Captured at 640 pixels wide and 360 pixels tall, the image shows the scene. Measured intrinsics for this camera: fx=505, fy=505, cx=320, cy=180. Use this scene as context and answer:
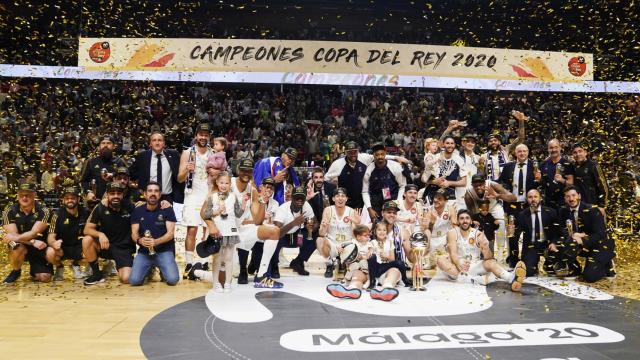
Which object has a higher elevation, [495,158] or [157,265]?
[495,158]

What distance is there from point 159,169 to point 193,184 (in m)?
0.49

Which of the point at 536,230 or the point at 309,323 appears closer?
the point at 309,323

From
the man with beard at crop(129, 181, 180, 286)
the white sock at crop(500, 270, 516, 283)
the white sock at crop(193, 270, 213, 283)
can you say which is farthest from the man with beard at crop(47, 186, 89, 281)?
the white sock at crop(500, 270, 516, 283)

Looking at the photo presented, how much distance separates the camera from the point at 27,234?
20.3 feet

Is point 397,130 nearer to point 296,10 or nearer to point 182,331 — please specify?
point 296,10

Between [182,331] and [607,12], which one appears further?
[607,12]

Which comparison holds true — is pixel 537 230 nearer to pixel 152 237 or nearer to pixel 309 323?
pixel 309 323

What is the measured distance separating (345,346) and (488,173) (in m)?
5.00

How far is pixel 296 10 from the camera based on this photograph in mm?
21438

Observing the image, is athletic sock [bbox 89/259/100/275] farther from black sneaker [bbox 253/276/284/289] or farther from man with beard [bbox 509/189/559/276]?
man with beard [bbox 509/189/559/276]

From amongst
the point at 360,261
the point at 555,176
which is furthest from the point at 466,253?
the point at 555,176

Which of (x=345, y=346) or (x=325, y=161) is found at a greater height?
(x=325, y=161)

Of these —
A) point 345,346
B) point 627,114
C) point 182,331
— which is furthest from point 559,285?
point 627,114

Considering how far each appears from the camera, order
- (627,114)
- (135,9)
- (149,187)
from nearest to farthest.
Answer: (149,187), (627,114), (135,9)
